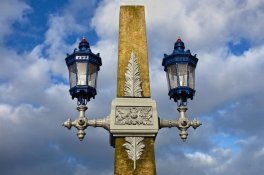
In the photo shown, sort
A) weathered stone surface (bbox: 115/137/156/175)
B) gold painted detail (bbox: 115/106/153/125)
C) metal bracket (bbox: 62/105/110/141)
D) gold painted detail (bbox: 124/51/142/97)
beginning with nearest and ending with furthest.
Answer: metal bracket (bbox: 62/105/110/141)
weathered stone surface (bbox: 115/137/156/175)
gold painted detail (bbox: 115/106/153/125)
gold painted detail (bbox: 124/51/142/97)

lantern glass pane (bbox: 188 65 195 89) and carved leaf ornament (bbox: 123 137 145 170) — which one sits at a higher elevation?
lantern glass pane (bbox: 188 65 195 89)

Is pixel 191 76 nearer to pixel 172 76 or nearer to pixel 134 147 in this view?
pixel 172 76

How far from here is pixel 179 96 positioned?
927cm

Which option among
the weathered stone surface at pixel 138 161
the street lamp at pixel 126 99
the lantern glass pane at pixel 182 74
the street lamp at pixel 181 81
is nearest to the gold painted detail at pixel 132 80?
the street lamp at pixel 126 99

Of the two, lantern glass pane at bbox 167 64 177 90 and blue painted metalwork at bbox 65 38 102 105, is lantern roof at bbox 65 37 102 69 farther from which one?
lantern glass pane at bbox 167 64 177 90

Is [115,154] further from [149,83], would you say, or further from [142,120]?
[149,83]

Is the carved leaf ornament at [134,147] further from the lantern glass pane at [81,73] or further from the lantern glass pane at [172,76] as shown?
the lantern glass pane at [81,73]

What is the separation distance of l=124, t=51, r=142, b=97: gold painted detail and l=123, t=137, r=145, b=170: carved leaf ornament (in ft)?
3.33

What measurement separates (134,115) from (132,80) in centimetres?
94

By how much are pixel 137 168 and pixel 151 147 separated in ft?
1.77

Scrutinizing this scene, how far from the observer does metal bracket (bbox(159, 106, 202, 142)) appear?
917cm

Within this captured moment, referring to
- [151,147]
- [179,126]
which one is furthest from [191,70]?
[151,147]

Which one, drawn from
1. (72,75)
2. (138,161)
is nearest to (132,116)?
(138,161)

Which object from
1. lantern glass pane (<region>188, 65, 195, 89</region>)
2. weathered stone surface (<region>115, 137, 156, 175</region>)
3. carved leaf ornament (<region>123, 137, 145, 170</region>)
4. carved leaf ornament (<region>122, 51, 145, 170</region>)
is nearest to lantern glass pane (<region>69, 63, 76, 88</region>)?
carved leaf ornament (<region>122, 51, 145, 170</region>)
